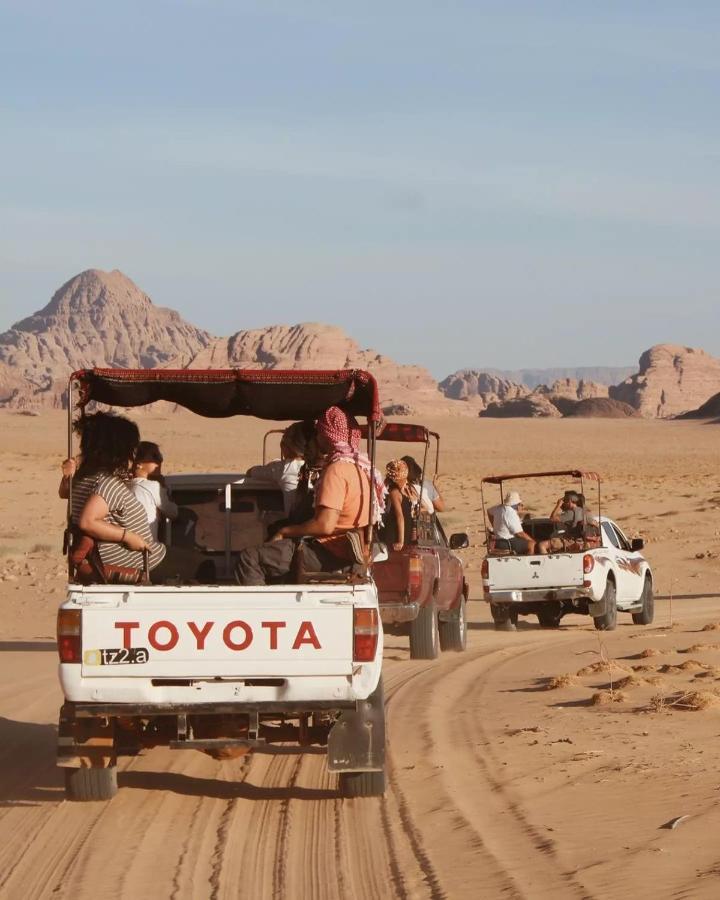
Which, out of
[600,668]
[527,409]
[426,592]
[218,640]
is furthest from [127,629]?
[527,409]

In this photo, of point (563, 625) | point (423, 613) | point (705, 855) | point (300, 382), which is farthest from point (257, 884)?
point (563, 625)

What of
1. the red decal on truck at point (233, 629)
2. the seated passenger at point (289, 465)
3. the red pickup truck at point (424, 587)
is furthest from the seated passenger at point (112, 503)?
the red pickup truck at point (424, 587)

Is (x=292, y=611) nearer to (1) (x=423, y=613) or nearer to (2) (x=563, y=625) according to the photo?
(1) (x=423, y=613)

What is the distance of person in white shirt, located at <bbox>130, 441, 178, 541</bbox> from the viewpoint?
9938 millimetres

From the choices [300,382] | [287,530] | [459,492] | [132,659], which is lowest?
[459,492]

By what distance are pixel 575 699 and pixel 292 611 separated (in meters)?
5.09

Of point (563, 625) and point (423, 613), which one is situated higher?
point (423, 613)

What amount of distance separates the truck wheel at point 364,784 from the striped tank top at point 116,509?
1789 mm

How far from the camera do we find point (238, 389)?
9.66m

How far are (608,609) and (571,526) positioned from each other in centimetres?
125

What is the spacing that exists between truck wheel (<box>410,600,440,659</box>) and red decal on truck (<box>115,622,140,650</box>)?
7.06m

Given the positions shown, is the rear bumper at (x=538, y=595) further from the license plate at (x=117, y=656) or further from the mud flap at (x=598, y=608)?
the license plate at (x=117, y=656)

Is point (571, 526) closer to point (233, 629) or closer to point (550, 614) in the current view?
point (550, 614)

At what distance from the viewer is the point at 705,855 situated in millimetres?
6781
